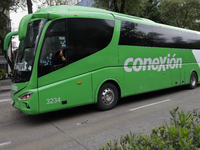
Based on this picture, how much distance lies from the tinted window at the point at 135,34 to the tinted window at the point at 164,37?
17.4 inches

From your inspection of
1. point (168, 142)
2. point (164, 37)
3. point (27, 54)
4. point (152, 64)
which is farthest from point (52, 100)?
point (164, 37)

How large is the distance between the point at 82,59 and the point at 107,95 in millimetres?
1663

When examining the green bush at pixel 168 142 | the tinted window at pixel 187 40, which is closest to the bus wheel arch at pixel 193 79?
the tinted window at pixel 187 40

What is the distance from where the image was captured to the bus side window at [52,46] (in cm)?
517

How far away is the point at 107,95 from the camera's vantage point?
6574 millimetres

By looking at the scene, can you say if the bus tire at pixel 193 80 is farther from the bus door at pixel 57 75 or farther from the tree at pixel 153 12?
the tree at pixel 153 12

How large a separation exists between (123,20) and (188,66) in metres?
5.68

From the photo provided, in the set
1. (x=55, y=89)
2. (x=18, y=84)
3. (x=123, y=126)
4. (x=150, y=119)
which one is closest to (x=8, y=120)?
(x=18, y=84)

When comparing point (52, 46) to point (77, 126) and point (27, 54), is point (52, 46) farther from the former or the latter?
point (77, 126)

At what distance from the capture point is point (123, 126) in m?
4.93

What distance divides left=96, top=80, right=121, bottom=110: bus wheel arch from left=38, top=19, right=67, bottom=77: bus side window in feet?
5.72

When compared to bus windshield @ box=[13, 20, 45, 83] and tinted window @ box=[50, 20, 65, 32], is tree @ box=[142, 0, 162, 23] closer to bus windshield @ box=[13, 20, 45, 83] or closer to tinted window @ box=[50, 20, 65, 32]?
tinted window @ box=[50, 20, 65, 32]

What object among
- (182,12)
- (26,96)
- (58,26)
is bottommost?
(26,96)

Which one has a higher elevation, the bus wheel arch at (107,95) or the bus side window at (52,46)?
the bus side window at (52,46)
